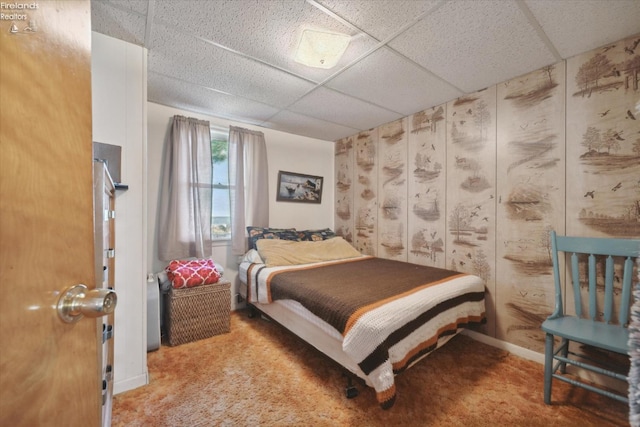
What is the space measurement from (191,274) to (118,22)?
188 cm

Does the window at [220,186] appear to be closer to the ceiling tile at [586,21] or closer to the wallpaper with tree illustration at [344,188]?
the wallpaper with tree illustration at [344,188]

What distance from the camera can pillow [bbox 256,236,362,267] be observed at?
2654 mm

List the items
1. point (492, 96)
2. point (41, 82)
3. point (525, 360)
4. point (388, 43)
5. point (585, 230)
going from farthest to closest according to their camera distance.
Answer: point (492, 96) → point (525, 360) → point (585, 230) → point (388, 43) → point (41, 82)

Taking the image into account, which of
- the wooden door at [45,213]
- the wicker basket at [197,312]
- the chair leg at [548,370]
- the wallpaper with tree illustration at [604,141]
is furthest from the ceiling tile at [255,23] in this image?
the chair leg at [548,370]

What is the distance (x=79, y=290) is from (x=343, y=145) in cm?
360

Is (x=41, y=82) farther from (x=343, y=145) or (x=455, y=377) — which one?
(x=343, y=145)

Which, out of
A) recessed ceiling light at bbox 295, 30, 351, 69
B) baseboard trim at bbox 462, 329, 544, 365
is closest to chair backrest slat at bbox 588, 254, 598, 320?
baseboard trim at bbox 462, 329, 544, 365

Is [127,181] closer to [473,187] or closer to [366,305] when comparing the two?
[366,305]

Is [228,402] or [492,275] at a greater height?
A: [492,275]

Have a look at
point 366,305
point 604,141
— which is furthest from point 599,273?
point 366,305

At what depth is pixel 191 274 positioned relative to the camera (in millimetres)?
2229

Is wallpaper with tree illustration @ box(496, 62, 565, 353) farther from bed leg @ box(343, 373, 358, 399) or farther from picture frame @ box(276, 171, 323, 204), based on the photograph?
picture frame @ box(276, 171, 323, 204)

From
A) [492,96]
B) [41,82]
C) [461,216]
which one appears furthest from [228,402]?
[492,96]

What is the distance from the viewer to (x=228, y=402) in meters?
1.51
